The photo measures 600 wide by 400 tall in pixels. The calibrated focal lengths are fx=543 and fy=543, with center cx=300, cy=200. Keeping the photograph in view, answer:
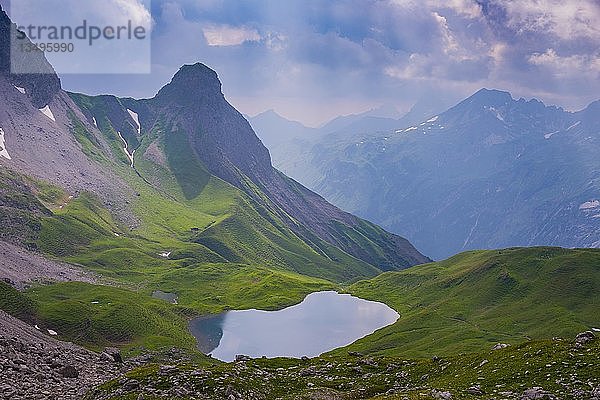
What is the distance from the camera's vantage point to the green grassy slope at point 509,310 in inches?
5182

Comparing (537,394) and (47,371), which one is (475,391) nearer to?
(537,394)

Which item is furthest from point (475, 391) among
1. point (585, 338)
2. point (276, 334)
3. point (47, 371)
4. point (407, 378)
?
point (276, 334)

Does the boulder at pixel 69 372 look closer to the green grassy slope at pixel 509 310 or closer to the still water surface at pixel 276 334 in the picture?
the green grassy slope at pixel 509 310

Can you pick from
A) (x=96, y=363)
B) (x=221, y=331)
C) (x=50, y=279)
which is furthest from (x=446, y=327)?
(x=50, y=279)

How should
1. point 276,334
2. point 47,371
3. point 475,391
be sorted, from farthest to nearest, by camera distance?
point 276,334
point 47,371
point 475,391

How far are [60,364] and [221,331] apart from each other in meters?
119

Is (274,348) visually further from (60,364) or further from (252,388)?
(252,388)

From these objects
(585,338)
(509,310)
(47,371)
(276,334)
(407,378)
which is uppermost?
(276,334)

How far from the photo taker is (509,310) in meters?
159

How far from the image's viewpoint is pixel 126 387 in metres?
43.7

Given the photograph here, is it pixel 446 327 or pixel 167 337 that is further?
pixel 446 327

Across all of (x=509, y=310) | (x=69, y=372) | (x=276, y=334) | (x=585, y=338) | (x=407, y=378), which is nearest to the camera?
(x=585, y=338)

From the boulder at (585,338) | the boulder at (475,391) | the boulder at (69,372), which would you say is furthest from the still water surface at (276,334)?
the boulder at (475,391)

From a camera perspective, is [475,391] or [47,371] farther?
[47,371]
